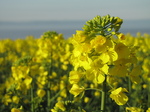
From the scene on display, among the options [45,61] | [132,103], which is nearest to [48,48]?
[45,61]

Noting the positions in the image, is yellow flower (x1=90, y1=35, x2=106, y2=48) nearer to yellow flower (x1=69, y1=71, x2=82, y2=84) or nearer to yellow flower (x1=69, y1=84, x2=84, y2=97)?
yellow flower (x1=69, y1=71, x2=82, y2=84)

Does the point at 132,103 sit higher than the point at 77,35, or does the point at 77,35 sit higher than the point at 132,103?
the point at 77,35

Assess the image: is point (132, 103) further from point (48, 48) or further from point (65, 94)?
point (48, 48)

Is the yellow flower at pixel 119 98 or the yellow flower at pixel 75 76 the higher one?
the yellow flower at pixel 75 76

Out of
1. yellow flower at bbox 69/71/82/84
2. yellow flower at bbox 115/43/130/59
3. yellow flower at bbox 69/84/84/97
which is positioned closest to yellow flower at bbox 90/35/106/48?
yellow flower at bbox 115/43/130/59

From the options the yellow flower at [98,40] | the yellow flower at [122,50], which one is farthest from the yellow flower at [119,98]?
the yellow flower at [98,40]

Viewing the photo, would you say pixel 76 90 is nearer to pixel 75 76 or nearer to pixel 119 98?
pixel 75 76

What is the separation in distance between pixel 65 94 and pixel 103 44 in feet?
9.26

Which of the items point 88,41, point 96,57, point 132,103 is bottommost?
point 132,103

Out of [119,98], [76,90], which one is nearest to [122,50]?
[119,98]

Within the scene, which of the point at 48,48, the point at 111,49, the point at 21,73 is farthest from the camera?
the point at 48,48

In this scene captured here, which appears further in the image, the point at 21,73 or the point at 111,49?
the point at 21,73

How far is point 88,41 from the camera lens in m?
2.12

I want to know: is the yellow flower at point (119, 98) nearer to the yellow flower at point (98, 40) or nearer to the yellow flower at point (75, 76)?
the yellow flower at point (75, 76)
